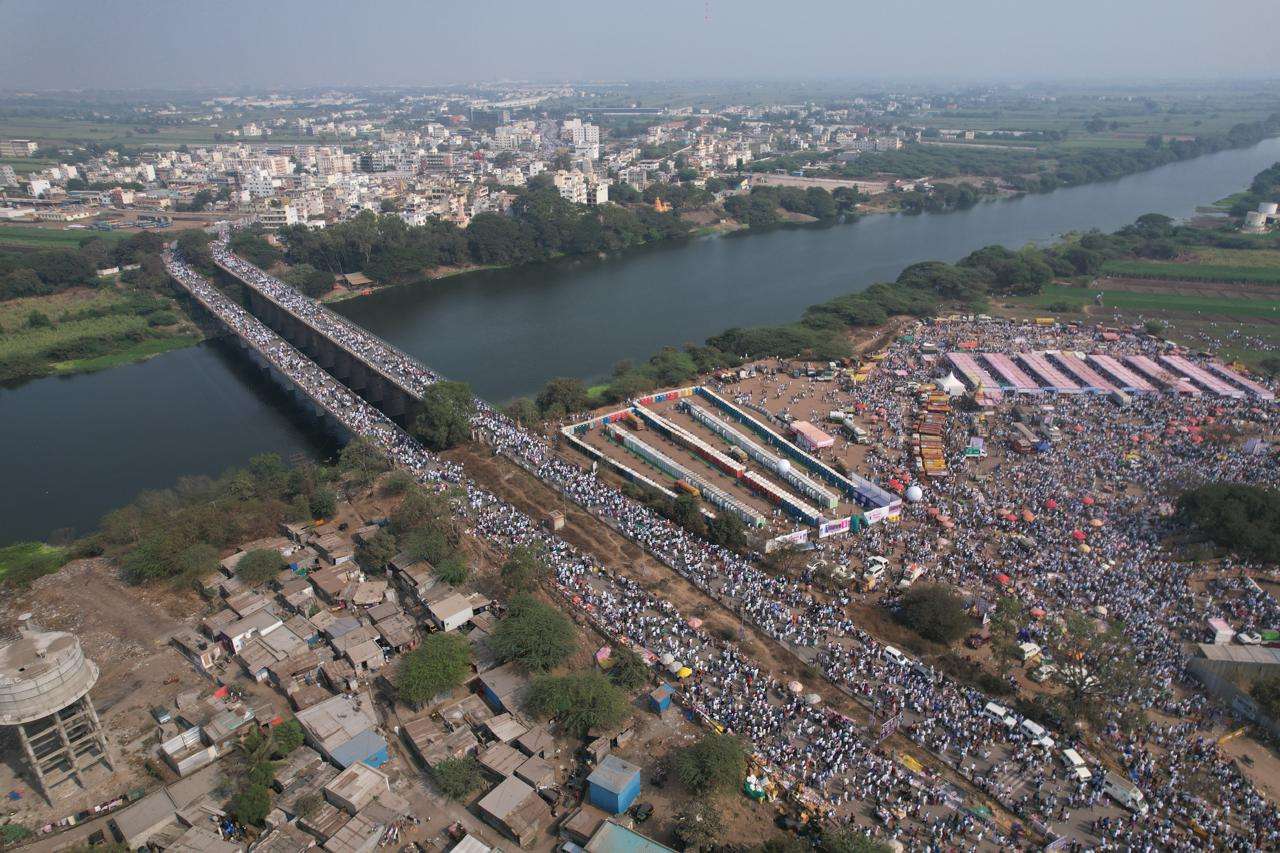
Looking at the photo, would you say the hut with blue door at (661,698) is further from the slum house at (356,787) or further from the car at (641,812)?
the slum house at (356,787)

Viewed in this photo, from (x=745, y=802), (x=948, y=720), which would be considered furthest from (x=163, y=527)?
(x=948, y=720)

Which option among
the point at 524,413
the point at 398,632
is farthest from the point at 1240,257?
the point at 398,632

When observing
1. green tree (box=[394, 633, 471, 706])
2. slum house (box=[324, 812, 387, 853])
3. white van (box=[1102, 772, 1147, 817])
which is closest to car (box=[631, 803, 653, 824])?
slum house (box=[324, 812, 387, 853])

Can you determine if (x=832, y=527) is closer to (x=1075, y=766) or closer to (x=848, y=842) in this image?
(x=1075, y=766)

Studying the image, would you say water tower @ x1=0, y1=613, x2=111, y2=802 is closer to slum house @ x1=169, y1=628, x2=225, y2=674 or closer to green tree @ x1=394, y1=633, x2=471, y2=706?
slum house @ x1=169, y1=628, x2=225, y2=674

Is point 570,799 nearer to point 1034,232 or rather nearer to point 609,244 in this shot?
point 609,244

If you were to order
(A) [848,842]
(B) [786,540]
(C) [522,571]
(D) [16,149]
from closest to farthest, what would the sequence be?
(A) [848,842]
(C) [522,571]
(B) [786,540]
(D) [16,149]
